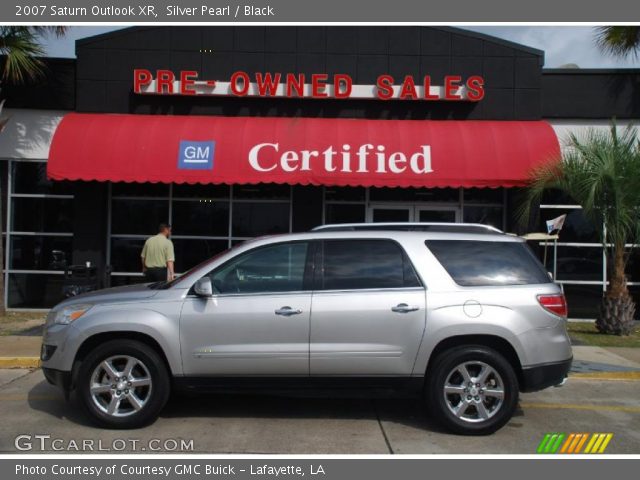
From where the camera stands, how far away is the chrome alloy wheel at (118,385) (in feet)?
18.3

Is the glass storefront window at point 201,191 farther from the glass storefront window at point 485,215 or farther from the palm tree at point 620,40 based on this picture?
the palm tree at point 620,40

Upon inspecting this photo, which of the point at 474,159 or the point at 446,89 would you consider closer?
the point at 474,159

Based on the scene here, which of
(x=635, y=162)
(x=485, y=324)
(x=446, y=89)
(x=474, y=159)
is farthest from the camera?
(x=446, y=89)

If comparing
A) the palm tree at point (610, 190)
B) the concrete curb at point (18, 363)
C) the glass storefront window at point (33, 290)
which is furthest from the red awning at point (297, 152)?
the concrete curb at point (18, 363)

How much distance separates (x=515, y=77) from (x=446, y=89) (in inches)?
62.5

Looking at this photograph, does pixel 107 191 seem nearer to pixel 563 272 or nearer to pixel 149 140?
pixel 149 140

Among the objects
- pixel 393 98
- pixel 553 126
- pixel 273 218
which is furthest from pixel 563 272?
pixel 273 218

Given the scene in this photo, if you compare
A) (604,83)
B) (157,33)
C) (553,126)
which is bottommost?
(553,126)

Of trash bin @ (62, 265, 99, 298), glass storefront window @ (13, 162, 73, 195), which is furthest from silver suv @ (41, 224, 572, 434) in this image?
glass storefront window @ (13, 162, 73, 195)

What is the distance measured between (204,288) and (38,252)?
360 inches

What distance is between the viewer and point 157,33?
41.8 ft

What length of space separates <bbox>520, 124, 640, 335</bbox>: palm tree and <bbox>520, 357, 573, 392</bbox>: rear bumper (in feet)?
17.5

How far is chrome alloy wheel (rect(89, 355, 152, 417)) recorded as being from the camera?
18.3ft

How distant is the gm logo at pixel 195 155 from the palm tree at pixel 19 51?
339cm
